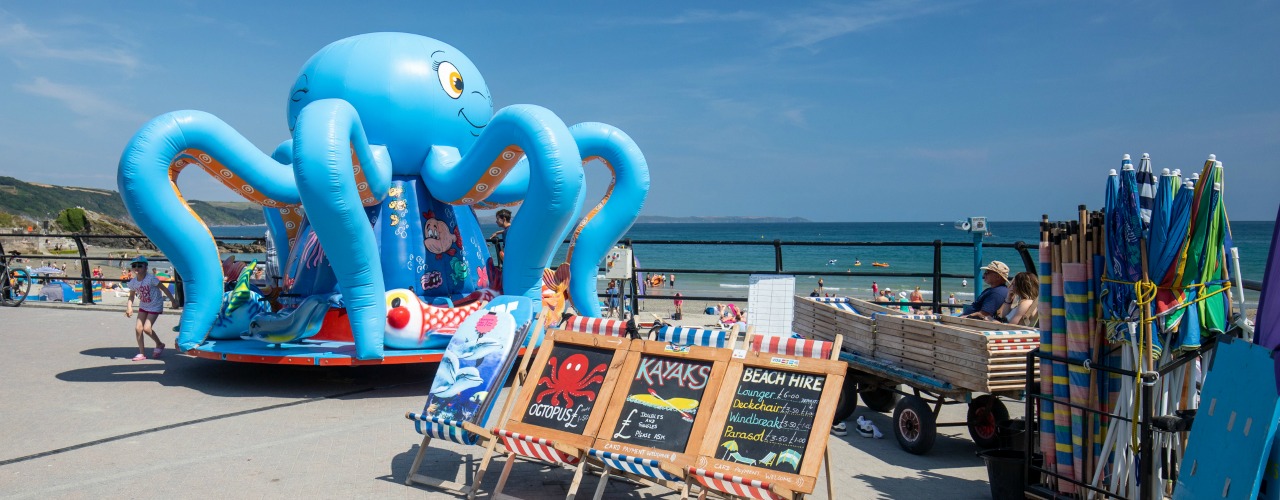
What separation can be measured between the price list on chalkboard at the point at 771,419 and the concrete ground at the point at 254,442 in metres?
0.90

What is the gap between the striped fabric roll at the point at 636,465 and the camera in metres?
4.82

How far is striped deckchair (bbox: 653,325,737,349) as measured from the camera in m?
5.33

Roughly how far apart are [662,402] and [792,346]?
806 millimetres

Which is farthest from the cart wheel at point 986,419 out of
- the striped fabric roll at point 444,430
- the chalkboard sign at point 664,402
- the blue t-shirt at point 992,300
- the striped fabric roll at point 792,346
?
the striped fabric roll at point 444,430

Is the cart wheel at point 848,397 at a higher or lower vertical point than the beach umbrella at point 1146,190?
lower

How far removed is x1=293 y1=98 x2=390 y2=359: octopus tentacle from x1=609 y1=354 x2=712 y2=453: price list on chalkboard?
340 centimetres

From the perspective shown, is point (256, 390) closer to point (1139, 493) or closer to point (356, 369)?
point (356, 369)

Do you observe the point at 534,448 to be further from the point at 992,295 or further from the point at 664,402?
the point at 992,295

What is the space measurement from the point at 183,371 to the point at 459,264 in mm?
3051

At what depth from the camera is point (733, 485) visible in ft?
15.1

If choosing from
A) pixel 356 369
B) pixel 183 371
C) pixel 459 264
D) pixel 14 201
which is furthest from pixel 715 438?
pixel 14 201

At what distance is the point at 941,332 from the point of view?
6.22 metres

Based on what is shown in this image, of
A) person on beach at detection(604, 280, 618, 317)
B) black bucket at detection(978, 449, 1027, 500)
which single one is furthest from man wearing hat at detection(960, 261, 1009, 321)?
person on beach at detection(604, 280, 618, 317)

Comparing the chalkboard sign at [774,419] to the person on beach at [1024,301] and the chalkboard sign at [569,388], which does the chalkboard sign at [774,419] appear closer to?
the chalkboard sign at [569,388]
